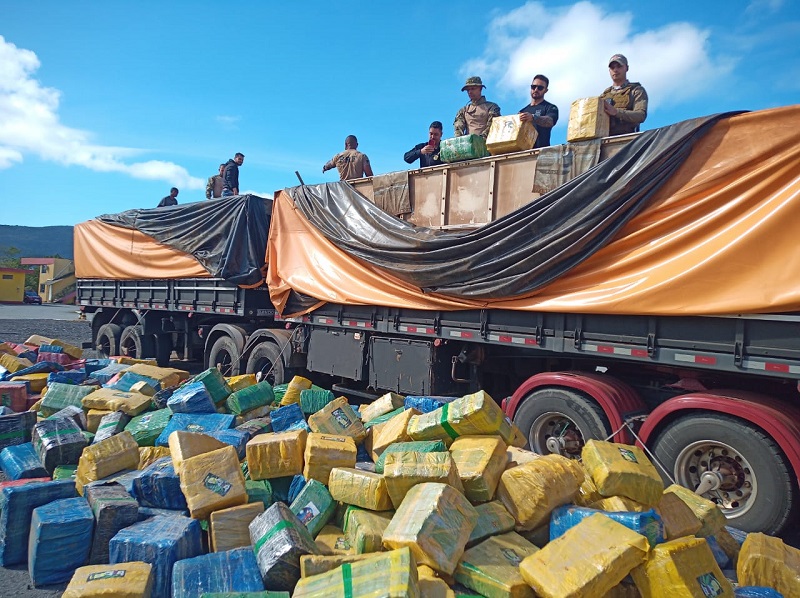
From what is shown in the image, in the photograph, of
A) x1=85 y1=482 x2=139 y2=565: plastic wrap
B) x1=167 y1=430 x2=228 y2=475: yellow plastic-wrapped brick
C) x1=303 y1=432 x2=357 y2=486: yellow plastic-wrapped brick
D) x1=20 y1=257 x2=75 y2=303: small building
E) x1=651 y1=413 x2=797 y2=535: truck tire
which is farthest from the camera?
x1=20 y1=257 x2=75 y2=303: small building

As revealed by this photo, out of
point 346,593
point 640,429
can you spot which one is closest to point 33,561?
point 346,593

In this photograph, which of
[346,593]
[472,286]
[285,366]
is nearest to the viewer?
[346,593]

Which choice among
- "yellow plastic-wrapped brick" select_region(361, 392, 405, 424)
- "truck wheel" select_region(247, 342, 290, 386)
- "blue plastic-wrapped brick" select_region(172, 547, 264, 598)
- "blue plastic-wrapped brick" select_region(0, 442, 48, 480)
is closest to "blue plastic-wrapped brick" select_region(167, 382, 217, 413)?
"blue plastic-wrapped brick" select_region(0, 442, 48, 480)

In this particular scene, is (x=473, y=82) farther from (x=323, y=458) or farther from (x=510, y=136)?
(x=323, y=458)

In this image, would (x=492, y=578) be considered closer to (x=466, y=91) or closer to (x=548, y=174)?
(x=548, y=174)

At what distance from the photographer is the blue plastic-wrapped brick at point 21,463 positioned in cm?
516

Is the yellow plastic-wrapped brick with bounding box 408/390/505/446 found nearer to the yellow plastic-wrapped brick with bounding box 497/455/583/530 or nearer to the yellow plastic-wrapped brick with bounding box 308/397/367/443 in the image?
the yellow plastic-wrapped brick with bounding box 497/455/583/530

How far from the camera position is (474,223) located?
6.06 meters

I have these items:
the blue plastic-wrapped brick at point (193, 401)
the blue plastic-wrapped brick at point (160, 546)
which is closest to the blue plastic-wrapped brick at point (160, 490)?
the blue plastic-wrapped brick at point (160, 546)

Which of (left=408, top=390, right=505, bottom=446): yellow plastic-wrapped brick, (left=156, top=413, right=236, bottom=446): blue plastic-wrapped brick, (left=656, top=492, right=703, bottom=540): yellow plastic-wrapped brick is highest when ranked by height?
(left=408, top=390, right=505, bottom=446): yellow plastic-wrapped brick

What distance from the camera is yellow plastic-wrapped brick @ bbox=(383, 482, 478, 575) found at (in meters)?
2.97

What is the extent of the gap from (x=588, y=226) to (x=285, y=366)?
16.5 feet

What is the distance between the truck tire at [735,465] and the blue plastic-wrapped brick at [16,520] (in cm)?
480

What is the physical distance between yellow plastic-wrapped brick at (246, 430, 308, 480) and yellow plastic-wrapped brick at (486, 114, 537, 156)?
136 inches
